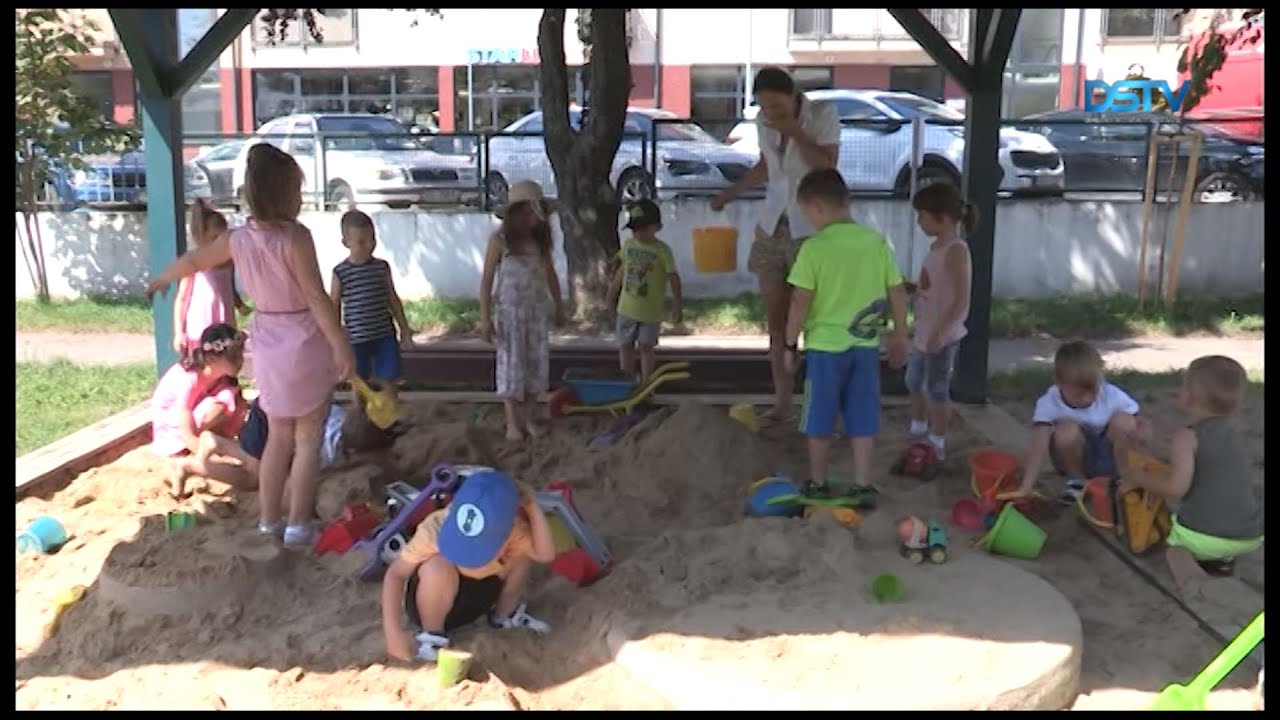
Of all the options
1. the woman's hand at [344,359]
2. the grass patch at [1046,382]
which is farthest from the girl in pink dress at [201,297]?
the grass patch at [1046,382]

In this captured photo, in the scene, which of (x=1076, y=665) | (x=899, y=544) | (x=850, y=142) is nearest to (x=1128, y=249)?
(x=850, y=142)

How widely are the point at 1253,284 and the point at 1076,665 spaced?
34.2 ft

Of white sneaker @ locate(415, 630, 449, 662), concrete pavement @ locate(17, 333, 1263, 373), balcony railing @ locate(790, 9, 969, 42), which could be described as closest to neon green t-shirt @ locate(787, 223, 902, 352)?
white sneaker @ locate(415, 630, 449, 662)

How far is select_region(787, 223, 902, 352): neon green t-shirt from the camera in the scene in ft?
15.2

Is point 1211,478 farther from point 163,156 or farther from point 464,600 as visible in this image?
point 163,156

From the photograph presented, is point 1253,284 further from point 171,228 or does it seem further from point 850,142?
point 171,228

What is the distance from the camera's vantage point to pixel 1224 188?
45.2ft

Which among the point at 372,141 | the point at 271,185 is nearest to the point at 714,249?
the point at 271,185

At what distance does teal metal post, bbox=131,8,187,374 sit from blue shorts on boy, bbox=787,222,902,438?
3797mm

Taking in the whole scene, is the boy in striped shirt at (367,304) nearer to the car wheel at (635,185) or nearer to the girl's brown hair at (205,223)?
the girl's brown hair at (205,223)

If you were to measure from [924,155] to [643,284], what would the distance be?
7419 mm

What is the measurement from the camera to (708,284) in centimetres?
1227

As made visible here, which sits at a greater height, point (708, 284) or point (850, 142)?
Result: point (850, 142)

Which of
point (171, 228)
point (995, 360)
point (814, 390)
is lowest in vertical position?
point (995, 360)
